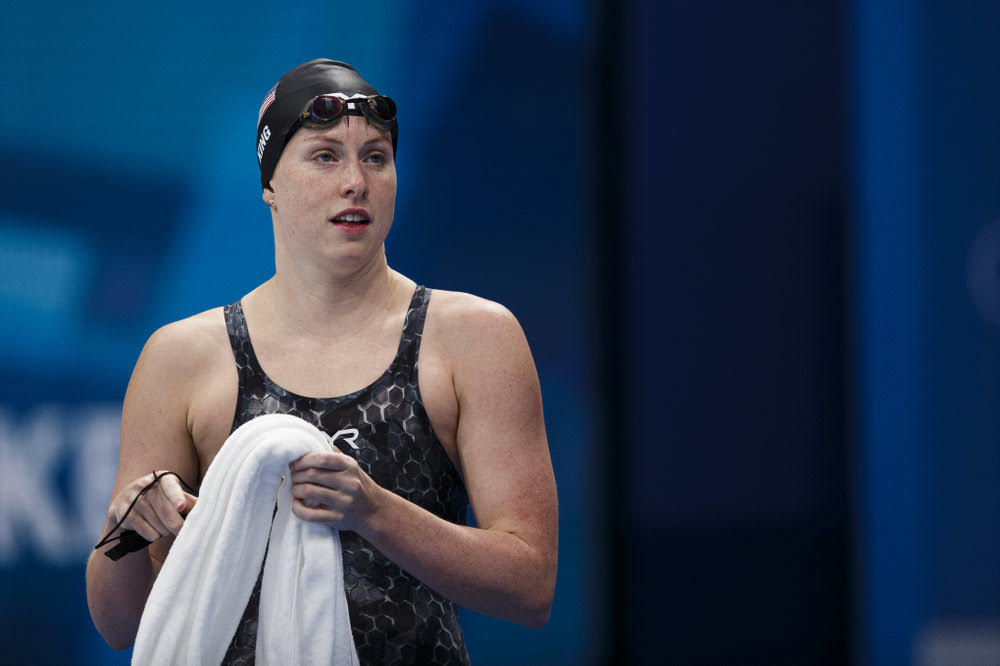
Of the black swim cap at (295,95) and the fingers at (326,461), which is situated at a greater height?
the black swim cap at (295,95)

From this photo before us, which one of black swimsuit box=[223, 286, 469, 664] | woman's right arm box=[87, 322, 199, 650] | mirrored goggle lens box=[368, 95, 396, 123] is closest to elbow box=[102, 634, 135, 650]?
woman's right arm box=[87, 322, 199, 650]

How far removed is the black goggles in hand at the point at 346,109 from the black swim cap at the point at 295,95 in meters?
0.02

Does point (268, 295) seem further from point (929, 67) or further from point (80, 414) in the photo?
point (929, 67)

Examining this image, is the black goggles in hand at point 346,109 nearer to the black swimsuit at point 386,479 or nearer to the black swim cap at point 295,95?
the black swim cap at point 295,95

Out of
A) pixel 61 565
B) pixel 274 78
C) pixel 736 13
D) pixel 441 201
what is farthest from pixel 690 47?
pixel 61 565

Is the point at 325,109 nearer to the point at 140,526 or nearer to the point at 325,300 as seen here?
the point at 325,300

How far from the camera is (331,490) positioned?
4.36ft

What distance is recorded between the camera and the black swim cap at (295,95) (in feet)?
5.21

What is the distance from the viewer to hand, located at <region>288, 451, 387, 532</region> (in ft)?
4.36

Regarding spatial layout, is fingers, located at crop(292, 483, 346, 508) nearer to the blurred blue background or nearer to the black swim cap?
the black swim cap

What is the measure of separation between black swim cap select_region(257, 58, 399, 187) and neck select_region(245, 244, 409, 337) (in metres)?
0.18

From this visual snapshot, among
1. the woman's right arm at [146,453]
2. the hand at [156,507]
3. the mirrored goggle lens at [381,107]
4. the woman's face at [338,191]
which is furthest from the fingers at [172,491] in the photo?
the mirrored goggle lens at [381,107]

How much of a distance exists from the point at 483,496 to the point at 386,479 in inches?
5.9

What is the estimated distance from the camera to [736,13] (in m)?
2.96
